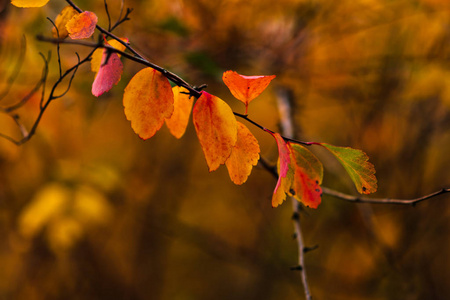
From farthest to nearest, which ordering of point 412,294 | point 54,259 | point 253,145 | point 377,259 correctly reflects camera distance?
point 54,259, point 377,259, point 412,294, point 253,145

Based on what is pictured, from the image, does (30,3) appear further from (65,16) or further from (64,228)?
(64,228)

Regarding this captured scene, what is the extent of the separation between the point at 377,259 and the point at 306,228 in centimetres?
54

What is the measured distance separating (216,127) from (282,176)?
0.09 metres

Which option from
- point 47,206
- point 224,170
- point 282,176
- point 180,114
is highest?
point 224,170

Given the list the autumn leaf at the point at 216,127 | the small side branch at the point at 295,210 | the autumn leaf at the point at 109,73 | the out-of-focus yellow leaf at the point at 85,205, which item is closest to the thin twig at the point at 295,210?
the small side branch at the point at 295,210

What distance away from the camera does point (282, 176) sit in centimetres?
40

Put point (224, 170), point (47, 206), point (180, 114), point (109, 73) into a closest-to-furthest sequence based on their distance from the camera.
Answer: point (109, 73) < point (180, 114) < point (47, 206) < point (224, 170)

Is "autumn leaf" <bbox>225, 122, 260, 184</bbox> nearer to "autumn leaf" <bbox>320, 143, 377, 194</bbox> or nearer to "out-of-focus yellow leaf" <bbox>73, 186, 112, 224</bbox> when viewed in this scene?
"autumn leaf" <bbox>320, 143, 377, 194</bbox>

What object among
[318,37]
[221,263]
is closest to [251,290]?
[221,263]

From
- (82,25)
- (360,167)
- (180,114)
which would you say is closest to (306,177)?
(360,167)

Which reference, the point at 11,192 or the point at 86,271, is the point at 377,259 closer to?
the point at 86,271

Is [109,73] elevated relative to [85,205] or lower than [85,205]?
lower

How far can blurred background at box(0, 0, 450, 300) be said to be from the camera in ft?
4.79

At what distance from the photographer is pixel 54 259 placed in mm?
2512
